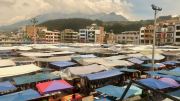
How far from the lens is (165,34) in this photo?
77375mm

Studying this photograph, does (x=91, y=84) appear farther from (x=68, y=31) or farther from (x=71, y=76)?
(x=68, y=31)

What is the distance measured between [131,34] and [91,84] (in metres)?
77.3

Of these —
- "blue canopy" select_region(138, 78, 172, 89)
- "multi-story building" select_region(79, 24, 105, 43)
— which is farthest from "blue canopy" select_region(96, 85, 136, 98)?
"multi-story building" select_region(79, 24, 105, 43)

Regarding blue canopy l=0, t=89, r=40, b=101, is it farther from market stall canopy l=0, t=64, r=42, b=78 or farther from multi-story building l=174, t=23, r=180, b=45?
multi-story building l=174, t=23, r=180, b=45

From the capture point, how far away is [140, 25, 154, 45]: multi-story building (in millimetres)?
81938

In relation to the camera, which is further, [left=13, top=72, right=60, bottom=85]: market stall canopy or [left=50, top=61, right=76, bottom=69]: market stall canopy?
[left=50, top=61, right=76, bottom=69]: market stall canopy

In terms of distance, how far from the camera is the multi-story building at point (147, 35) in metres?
81.9

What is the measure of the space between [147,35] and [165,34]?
293 inches

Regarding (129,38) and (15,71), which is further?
(129,38)

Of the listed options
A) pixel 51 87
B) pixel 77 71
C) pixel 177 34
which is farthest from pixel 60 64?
pixel 177 34

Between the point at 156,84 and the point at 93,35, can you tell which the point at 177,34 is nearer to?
the point at 93,35

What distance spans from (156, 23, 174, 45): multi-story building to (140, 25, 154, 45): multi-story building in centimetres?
267

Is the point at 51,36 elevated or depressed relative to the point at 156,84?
elevated

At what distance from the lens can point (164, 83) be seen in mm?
16234
